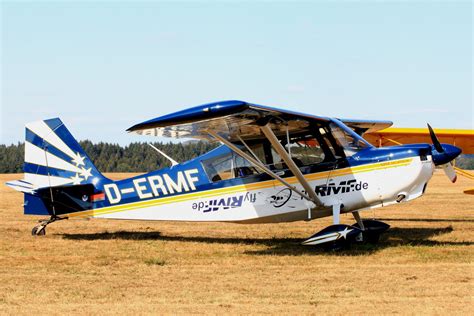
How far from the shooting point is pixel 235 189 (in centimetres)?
1097

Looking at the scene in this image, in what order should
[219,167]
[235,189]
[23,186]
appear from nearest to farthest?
[235,189] < [219,167] < [23,186]

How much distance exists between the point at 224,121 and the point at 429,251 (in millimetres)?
3650

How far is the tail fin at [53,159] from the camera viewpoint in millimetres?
12047

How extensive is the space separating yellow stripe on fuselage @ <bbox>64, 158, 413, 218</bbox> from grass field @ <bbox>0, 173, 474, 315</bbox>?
0.55 meters

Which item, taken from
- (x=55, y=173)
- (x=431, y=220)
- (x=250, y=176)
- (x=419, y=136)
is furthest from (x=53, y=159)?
(x=431, y=220)

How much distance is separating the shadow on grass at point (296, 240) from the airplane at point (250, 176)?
261mm

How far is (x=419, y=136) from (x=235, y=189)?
6.63 meters

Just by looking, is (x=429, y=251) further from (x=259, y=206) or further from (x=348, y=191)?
(x=259, y=206)

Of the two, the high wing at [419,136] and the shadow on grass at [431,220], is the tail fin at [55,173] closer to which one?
the high wing at [419,136]

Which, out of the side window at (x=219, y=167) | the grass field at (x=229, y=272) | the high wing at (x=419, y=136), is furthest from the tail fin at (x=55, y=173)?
the high wing at (x=419, y=136)

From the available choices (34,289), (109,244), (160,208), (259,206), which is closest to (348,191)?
(259,206)

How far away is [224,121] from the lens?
9555 millimetres

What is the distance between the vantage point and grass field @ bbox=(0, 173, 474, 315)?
637 cm

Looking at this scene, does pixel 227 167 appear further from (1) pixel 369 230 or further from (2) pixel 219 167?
(1) pixel 369 230
